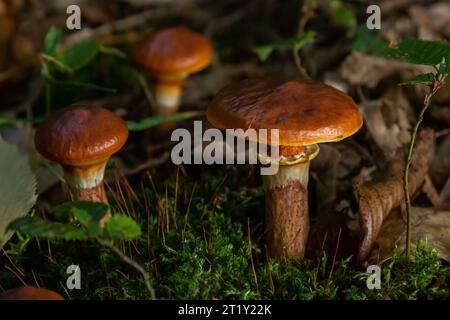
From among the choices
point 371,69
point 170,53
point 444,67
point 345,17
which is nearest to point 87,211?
point 444,67

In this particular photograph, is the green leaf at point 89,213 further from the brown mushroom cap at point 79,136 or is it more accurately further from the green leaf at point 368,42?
the green leaf at point 368,42

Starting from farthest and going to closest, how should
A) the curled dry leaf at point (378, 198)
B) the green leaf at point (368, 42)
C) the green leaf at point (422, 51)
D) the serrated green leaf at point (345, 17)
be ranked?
1. the serrated green leaf at point (345, 17)
2. the green leaf at point (368, 42)
3. the curled dry leaf at point (378, 198)
4. the green leaf at point (422, 51)

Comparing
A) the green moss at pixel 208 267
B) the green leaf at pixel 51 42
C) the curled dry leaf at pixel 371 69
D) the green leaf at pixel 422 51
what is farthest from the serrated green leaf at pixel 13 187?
the curled dry leaf at pixel 371 69

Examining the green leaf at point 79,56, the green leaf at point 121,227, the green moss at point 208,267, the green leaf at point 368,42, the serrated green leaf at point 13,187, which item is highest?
the green leaf at point 79,56

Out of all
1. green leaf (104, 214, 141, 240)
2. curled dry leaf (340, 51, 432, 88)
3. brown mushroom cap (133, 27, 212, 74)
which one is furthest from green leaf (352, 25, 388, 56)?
green leaf (104, 214, 141, 240)

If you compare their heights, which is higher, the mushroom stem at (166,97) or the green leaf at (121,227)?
the green leaf at (121,227)

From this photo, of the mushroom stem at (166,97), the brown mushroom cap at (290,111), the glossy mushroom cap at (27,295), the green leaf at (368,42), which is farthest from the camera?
the mushroom stem at (166,97)
